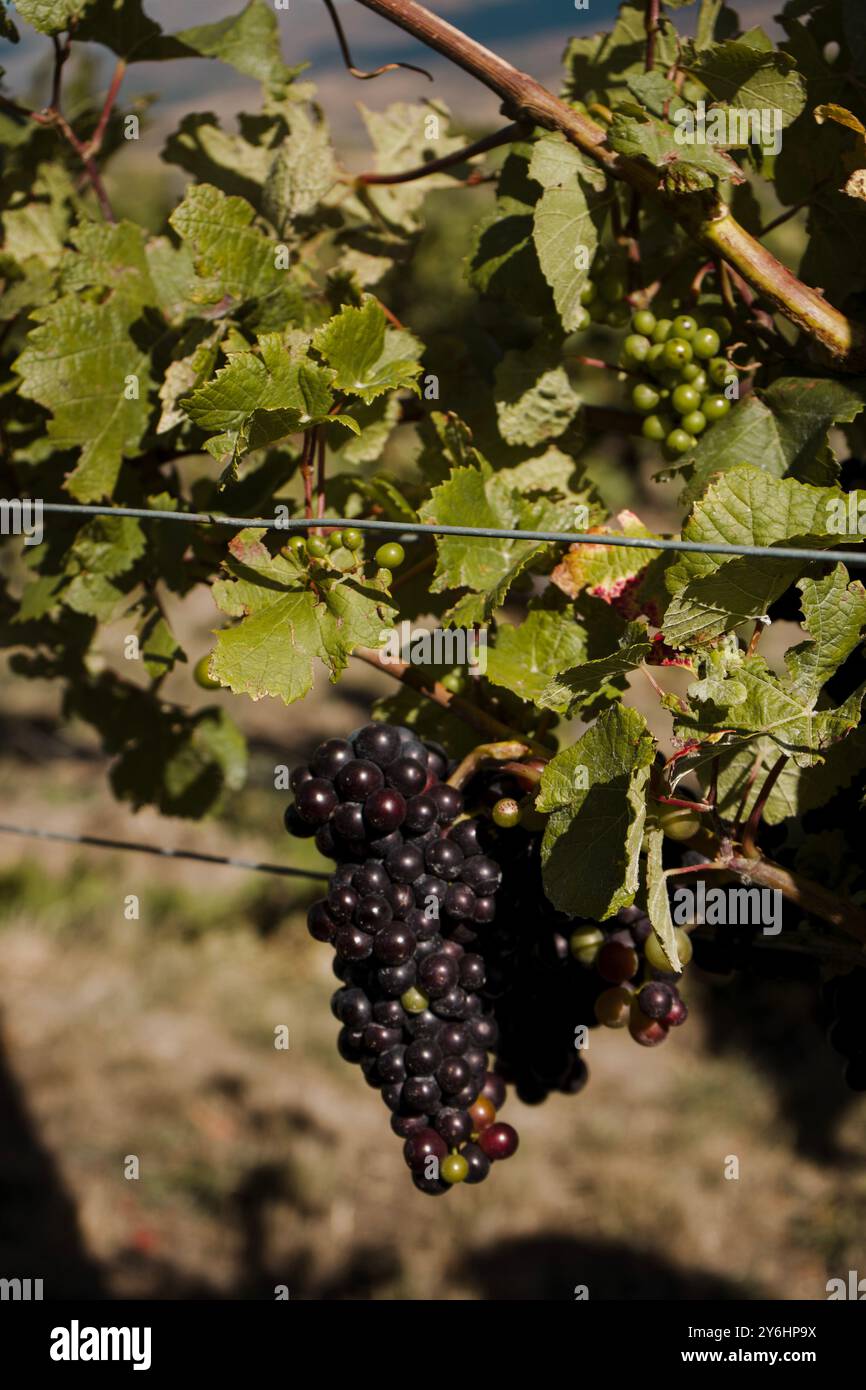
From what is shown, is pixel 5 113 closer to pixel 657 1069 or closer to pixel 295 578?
pixel 295 578

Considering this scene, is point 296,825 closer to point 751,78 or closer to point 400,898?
point 400,898

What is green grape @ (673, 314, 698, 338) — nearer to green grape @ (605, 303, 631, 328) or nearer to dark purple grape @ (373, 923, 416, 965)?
green grape @ (605, 303, 631, 328)

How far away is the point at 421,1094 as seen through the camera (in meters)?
1.25

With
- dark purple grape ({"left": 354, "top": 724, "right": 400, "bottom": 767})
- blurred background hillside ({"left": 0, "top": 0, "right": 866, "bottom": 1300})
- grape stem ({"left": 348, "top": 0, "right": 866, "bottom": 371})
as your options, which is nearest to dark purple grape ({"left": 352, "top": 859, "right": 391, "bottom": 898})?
dark purple grape ({"left": 354, "top": 724, "right": 400, "bottom": 767})

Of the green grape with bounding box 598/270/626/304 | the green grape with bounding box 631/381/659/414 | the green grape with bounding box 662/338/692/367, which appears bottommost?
the green grape with bounding box 631/381/659/414

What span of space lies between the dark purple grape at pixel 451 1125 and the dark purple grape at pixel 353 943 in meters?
0.19

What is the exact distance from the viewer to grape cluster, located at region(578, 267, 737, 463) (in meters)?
1.32

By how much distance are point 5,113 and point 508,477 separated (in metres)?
0.99

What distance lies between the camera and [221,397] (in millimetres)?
1139

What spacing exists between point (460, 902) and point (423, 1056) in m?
0.16

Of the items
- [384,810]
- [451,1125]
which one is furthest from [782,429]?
[451,1125]

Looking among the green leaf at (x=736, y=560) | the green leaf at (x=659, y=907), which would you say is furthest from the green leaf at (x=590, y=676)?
the green leaf at (x=659, y=907)

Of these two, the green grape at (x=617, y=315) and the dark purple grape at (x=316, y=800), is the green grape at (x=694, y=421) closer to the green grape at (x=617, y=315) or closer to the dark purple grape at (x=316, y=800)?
the green grape at (x=617, y=315)
